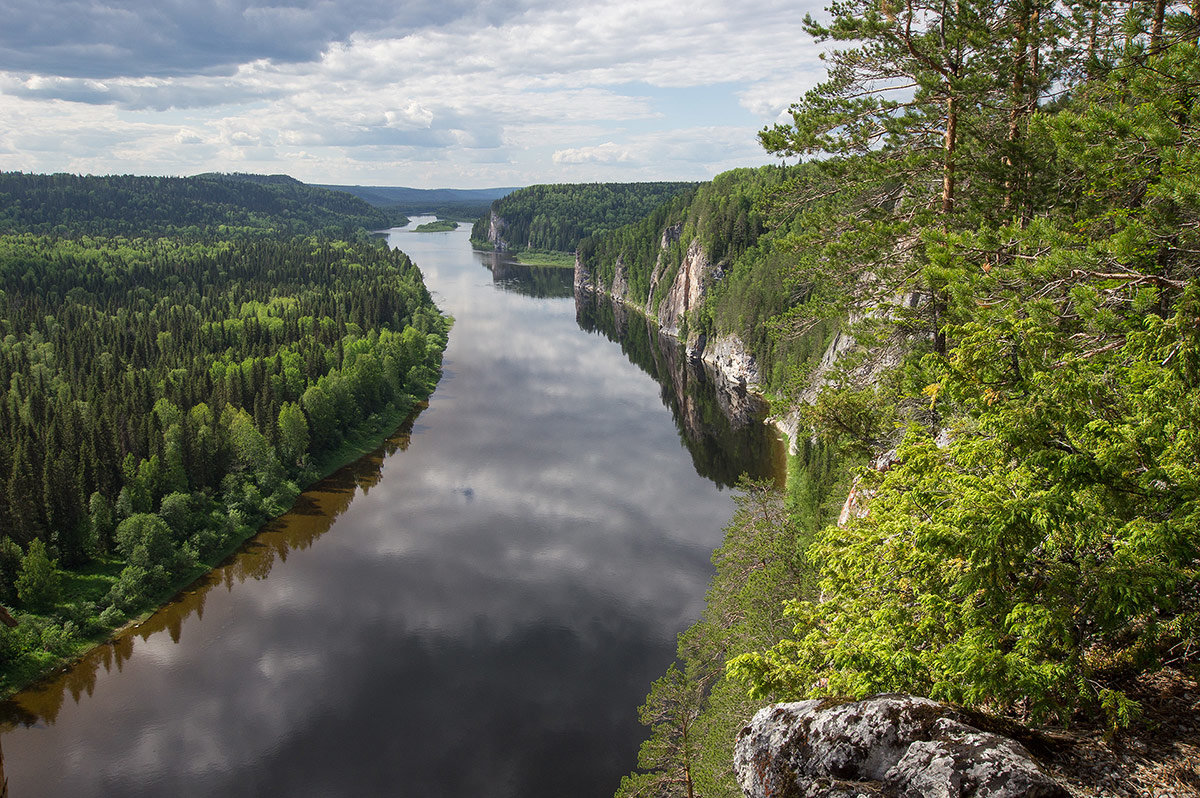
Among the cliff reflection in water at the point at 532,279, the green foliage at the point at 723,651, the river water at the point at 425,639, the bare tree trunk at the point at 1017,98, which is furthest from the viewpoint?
the cliff reflection in water at the point at 532,279

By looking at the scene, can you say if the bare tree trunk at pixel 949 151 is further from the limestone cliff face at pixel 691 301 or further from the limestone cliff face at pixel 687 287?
A: the limestone cliff face at pixel 687 287

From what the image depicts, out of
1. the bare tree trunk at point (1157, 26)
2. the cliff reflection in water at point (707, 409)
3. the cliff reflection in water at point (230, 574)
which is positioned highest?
the bare tree trunk at point (1157, 26)

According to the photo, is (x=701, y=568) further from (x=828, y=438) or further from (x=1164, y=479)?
(x=1164, y=479)

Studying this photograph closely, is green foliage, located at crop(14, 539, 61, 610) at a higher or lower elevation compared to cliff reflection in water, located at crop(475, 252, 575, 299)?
lower

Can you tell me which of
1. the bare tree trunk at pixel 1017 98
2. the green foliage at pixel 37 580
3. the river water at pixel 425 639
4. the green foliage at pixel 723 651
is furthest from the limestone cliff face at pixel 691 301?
the bare tree trunk at pixel 1017 98

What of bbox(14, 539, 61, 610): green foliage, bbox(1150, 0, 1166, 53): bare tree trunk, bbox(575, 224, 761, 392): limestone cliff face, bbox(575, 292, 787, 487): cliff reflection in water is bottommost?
bbox(14, 539, 61, 610): green foliage

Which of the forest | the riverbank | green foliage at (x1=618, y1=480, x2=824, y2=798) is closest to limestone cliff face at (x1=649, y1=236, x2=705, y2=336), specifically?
the forest

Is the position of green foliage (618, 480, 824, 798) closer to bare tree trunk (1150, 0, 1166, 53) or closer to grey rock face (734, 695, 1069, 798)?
grey rock face (734, 695, 1069, 798)
